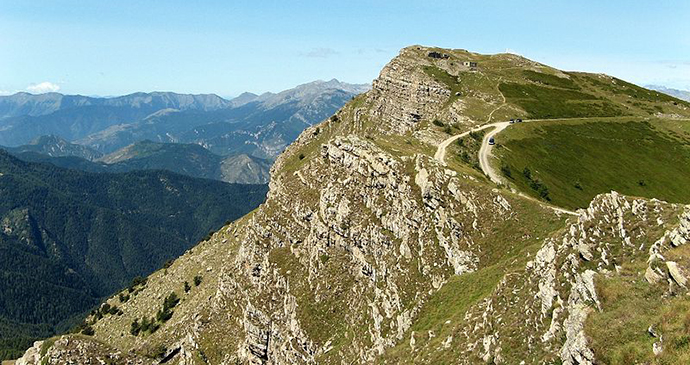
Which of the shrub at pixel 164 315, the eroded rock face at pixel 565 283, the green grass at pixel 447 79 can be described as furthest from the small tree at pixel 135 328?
the green grass at pixel 447 79

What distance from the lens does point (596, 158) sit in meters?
130

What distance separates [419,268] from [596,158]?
88658mm

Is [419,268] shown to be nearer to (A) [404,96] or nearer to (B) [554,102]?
(A) [404,96]

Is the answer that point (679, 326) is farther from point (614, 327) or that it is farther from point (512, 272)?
point (512, 272)

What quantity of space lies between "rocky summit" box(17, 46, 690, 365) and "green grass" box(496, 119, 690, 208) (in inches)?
516

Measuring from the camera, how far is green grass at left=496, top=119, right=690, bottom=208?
109750mm

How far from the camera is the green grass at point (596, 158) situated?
110 m

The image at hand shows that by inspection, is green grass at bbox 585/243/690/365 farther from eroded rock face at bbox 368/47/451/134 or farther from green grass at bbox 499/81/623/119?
green grass at bbox 499/81/623/119

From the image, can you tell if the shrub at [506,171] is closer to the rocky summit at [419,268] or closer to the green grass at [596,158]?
the green grass at [596,158]

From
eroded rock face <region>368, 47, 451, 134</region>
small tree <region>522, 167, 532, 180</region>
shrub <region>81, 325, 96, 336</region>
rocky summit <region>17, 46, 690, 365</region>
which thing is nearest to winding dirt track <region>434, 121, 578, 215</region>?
rocky summit <region>17, 46, 690, 365</region>

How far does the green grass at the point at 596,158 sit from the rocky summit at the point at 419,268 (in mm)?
13094

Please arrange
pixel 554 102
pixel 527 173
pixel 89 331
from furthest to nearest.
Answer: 1. pixel 554 102
2. pixel 89 331
3. pixel 527 173

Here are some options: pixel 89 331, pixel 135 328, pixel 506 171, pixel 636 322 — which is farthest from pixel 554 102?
pixel 89 331

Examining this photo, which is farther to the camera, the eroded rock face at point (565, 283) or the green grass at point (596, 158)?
the green grass at point (596, 158)
